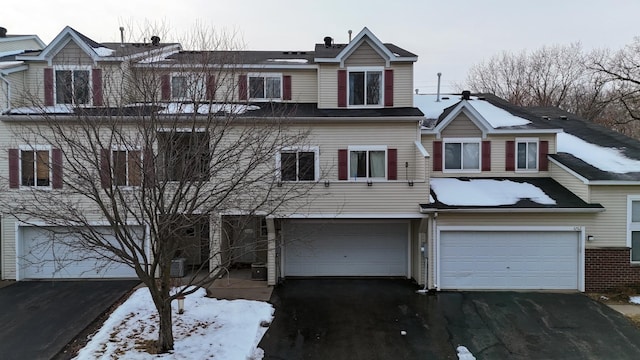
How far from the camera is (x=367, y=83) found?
15984mm

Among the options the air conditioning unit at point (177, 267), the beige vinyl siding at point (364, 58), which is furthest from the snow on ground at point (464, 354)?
the beige vinyl siding at point (364, 58)

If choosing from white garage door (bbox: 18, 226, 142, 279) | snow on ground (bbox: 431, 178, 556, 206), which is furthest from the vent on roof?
white garage door (bbox: 18, 226, 142, 279)

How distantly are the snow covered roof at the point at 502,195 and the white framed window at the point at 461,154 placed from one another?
0.56m

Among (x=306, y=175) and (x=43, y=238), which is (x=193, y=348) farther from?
(x=43, y=238)

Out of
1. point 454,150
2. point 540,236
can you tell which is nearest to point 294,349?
point 540,236

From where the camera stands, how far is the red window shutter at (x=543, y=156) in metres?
16.4

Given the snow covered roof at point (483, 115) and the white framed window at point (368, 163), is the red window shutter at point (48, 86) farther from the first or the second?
the snow covered roof at point (483, 115)

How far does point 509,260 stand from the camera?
46.4 ft

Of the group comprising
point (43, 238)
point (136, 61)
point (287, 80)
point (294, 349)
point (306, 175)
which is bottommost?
point (294, 349)

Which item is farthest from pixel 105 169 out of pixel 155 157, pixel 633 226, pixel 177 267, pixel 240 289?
pixel 633 226

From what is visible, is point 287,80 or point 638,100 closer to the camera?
point 287,80

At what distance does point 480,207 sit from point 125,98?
1064 cm

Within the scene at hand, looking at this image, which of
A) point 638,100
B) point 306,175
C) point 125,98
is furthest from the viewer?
point 638,100

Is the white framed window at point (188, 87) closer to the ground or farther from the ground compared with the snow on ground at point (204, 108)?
farther from the ground
